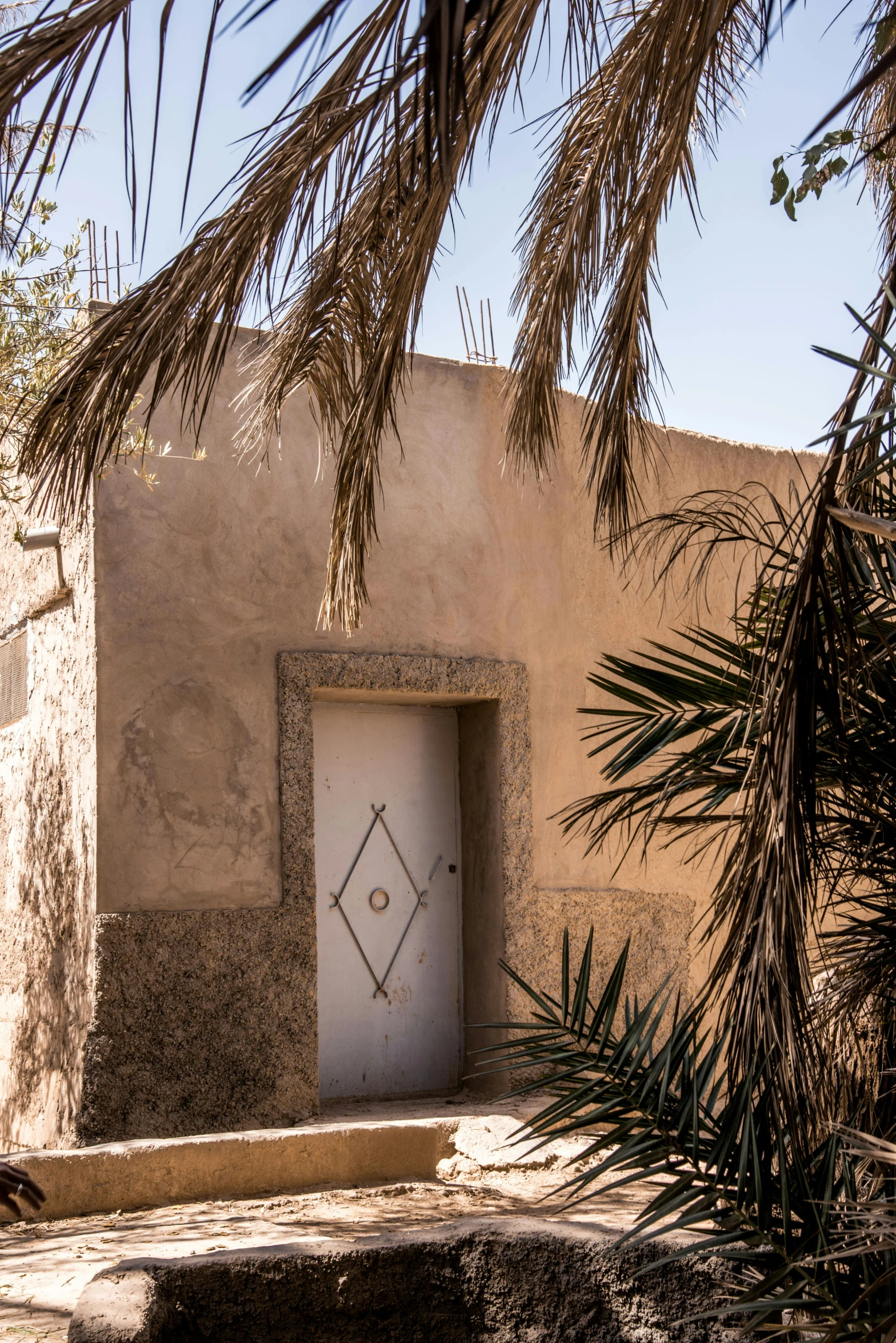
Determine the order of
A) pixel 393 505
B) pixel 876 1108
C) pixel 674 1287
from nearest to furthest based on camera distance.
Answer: pixel 674 1287 < pixel 876 1108 < pixel 393 505

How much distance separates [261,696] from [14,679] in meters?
1.54

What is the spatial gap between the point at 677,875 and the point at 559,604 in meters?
1.61

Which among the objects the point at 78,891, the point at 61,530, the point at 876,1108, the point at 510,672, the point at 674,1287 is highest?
the point at 61,530

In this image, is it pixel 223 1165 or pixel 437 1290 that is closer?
pixel 437 1290

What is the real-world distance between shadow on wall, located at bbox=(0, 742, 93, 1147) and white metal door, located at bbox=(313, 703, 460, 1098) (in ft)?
3.90

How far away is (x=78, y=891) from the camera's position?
5.40 metres

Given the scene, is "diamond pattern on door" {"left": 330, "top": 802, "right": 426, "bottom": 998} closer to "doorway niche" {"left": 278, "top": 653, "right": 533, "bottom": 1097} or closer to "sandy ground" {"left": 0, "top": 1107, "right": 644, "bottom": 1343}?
"doorway niche" {"left": 278, "top": 653, "right": 533, "bottom": 1097}

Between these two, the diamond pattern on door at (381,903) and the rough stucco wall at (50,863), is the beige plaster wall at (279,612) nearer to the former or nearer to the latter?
the rough stucco wall at (50,863)

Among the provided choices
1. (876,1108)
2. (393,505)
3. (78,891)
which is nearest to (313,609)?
(393,505)

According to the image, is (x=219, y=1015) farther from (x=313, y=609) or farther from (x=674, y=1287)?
(x=674, y=1287)

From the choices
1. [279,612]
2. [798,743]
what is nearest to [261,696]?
[279,612]

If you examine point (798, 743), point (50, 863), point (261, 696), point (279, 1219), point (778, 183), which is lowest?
point (279, 1219)

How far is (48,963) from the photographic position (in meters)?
5.63

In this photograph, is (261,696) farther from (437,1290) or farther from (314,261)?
(437,1290)
